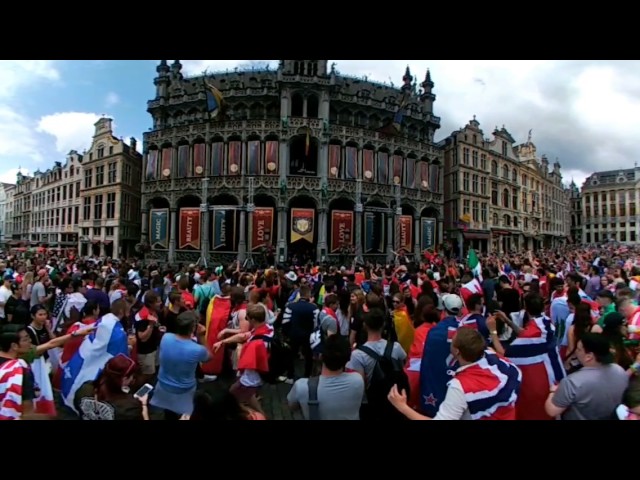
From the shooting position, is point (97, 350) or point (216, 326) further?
point (216, 326)

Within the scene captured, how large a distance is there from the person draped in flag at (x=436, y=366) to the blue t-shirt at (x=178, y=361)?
2499mm

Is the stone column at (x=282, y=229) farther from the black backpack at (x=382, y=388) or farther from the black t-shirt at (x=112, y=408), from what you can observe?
the black t-shirt at (x=112, y=408)

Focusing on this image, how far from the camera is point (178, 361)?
164 inches

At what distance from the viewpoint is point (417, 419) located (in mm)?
2684

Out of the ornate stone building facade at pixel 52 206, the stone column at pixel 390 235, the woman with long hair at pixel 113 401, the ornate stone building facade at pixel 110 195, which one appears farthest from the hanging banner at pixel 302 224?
the ornate stone building facade at pixel 52 206

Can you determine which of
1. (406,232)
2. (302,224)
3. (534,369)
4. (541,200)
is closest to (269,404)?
(534,369)

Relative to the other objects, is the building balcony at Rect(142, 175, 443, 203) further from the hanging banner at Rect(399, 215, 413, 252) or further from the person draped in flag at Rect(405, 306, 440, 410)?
the person draped in flag at Rect(405, 306, 440, 410)

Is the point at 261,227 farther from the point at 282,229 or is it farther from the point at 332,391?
the point at 332,391

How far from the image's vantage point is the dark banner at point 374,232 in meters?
33.4

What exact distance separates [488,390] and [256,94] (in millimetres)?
36804

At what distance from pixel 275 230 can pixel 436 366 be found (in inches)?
1171

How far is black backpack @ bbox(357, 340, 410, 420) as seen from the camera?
3.40 metres

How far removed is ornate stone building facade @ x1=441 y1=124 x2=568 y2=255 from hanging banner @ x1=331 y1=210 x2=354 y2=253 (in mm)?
14043
